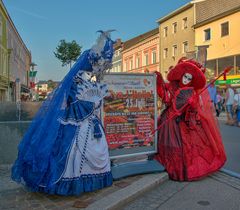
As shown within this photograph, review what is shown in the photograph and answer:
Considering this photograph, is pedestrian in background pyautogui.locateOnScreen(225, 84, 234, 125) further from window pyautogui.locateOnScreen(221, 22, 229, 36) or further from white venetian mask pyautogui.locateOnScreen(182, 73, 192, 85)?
window pyautogui.locateOnScreen(221, 22, 229, 36)

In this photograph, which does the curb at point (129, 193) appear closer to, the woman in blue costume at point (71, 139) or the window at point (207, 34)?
the woman in blue costume at point (71, 139)

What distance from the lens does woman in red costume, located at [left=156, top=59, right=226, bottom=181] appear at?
4984 millimetres

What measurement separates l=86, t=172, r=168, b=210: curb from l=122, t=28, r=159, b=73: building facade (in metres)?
37.2

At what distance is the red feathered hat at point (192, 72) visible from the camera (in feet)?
17.3

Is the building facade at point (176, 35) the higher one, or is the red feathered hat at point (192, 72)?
the building facade at point (176, 35)

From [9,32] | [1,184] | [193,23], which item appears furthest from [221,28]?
[1,184]

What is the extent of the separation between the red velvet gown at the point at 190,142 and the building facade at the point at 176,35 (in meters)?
27.6

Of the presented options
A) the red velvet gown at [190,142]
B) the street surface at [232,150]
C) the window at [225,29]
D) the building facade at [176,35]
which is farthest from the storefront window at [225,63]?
the red velvet gown at [190,142]

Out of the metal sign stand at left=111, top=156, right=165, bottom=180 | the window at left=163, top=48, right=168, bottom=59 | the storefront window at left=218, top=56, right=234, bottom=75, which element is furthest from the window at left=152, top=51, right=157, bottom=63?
the metal sign stand at left=111, top=156, right=165, bottom=180

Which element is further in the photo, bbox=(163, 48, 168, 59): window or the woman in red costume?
bbox=(163, 48, 168, 59): window

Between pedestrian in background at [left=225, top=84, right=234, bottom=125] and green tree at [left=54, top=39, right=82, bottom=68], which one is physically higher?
green tree at [left=54, top=39, right=82, bottom=68]

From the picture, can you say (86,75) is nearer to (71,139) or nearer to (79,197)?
(71,139)

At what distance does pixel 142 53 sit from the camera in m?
47.3

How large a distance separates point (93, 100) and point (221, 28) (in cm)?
2783
